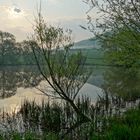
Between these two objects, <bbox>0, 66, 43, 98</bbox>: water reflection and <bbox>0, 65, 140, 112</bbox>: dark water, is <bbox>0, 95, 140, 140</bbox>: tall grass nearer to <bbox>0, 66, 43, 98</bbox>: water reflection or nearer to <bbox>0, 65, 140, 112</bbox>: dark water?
<bbox>0, 65, 140, 112</bbox>: dark water

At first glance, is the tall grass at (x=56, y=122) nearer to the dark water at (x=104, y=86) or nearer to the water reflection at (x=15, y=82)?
the dark water at (x=104, y=86)

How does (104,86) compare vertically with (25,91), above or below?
above

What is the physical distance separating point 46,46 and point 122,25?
4.11 m

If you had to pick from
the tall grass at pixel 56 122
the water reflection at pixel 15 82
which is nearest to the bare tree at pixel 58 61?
the tall grass at pixel 56 122

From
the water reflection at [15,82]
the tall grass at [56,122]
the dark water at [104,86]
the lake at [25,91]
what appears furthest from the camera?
the water reflection at [15,82]

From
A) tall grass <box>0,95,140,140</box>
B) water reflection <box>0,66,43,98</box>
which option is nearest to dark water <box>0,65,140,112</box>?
water reflection <box>0,66,43,98</box>

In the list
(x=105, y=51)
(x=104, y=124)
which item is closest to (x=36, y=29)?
(x=105, y=51)

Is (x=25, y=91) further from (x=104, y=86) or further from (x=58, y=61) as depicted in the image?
(x=58, y=61)

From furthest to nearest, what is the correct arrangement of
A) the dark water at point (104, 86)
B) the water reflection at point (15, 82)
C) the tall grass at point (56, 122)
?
the water reflection at point (15, 82), the dark water at point (104, 86), the tall grass at point (56, 122)

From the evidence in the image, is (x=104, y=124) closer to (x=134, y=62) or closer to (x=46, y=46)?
(x=134, y=62)

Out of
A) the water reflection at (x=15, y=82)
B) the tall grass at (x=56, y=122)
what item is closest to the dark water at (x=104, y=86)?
the water reflection at (x=15, y=82)

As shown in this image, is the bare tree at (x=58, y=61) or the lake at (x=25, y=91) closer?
the bare tree at (x=58, y=61)

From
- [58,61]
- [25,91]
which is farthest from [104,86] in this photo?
[58,61]

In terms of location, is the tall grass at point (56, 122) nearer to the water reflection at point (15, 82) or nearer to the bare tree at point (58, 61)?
the bare tree at point (58, 61)
